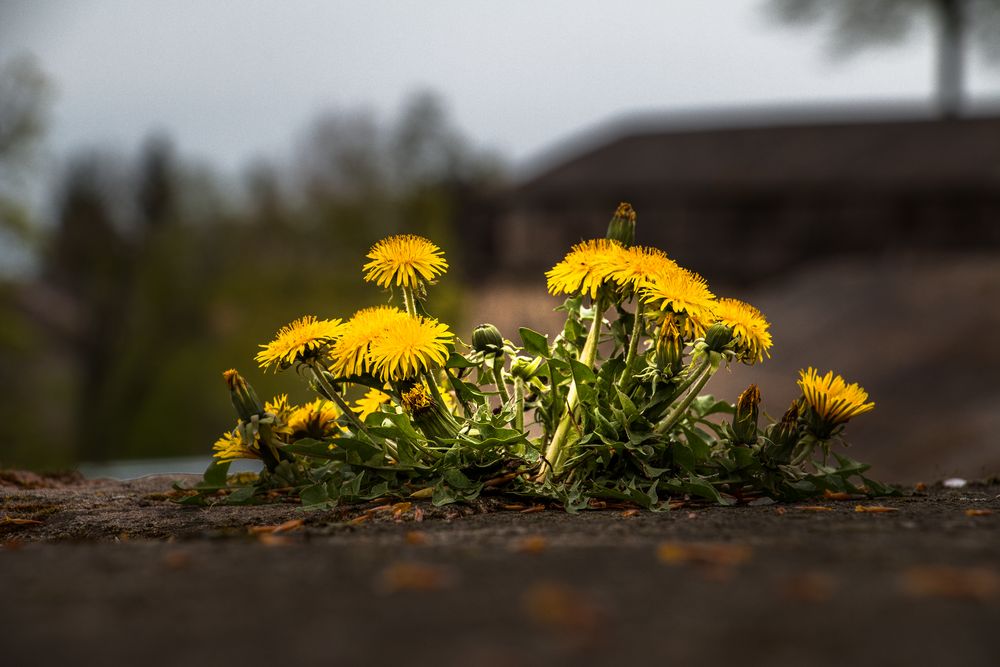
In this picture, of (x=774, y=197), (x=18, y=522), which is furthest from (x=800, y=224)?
(x=18, y=522)

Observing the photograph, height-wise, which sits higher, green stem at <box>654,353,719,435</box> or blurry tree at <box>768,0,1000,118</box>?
blurry tree at <box>768,0,1000,118</box>

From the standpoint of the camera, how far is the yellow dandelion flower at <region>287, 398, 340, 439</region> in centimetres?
314

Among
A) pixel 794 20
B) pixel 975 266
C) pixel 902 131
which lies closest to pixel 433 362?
pixel 975 266

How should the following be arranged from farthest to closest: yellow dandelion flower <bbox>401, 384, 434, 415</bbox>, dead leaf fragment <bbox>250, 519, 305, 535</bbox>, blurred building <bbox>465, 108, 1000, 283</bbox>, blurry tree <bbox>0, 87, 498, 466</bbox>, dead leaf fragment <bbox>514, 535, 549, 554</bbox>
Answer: blurry tree <bbox>0, 87, 498, 466</bbox> → blurred building <bbox>465, 108, 1000, 283</bbox> → yellow dandelion flower <bbox>401, 384, 434, 415</bbox> → dead leaf fragment <bbox>250, 519, 305, 535</bbox> → dead leaf fragment <bbox>514, 535, 549, 554</bbox>

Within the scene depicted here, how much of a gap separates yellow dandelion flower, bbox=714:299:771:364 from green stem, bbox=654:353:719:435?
9 centimetres

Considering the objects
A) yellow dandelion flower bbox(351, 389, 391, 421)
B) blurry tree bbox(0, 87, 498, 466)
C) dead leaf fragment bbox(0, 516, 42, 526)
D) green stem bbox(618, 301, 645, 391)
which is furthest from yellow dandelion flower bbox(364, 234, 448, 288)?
blurry tree bbox(0, 87, 498, 466)

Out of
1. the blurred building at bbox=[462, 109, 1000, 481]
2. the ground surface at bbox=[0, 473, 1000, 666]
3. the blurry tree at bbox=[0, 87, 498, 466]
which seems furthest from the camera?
the blurry tree at bbox=[0, 87, 498, 466]

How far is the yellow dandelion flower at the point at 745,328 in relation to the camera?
2.64 meters

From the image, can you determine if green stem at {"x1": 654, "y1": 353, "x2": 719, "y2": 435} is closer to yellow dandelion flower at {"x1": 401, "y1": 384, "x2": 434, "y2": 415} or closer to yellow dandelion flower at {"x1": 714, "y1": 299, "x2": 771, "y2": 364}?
yellow dandelion flower at {"x1": 714, "y1": 299, "x2": 771, "y2": 364}

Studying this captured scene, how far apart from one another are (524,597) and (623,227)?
168cm

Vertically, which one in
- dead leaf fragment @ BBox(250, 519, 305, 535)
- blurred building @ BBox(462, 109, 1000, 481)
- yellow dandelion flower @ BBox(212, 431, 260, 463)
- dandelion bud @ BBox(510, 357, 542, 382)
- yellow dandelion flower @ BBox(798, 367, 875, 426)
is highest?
blurred building @ BBox(462, 109, 1000, 481)

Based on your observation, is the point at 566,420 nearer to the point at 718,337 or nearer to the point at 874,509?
the point at 718,337

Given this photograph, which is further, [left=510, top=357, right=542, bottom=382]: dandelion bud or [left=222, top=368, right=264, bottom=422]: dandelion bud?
[left=510, top=357, right=542, bottom=382]: dandelion bud

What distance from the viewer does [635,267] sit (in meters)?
2.67
